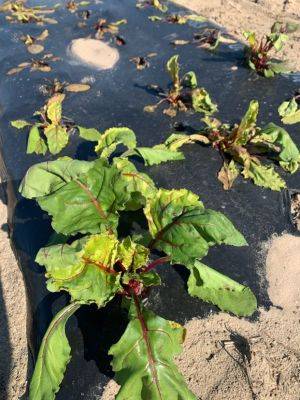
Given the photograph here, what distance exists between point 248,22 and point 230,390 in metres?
5.67

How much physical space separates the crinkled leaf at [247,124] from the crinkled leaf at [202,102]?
0.57m

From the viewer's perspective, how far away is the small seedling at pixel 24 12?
5.34 m

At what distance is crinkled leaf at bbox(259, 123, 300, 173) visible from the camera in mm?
2924

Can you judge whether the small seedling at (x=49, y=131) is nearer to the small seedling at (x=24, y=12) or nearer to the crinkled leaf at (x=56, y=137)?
the crinkled leaf at (x=56, y=137)

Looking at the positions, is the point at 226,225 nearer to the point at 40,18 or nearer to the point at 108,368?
the point at 108,368

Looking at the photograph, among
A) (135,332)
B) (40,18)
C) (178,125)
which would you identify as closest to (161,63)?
(178,125)

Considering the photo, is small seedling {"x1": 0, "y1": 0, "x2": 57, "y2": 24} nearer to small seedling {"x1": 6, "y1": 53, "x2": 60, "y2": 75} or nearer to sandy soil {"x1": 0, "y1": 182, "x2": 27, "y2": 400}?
small seedling {"x1": 6, "y1": 53, "x2": 60, "y2": 75}

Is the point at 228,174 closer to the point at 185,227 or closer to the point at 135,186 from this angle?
the point at 135,186

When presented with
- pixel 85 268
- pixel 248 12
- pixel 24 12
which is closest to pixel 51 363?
pixel 85 268

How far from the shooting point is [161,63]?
4.41m

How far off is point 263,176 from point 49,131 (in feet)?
6.45

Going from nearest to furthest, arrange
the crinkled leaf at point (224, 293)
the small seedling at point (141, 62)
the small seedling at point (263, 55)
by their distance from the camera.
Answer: the crinkled leaf at point (224, 293) → the small seedling at point (263, 55) → the small seedling at point (141, 62)

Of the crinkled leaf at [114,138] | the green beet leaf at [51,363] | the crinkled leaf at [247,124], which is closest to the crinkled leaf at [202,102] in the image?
the crinkled leaf at [247,124]

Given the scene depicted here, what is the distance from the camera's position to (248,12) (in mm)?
6246
